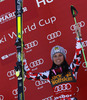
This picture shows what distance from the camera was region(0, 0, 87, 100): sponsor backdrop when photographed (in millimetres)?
2553

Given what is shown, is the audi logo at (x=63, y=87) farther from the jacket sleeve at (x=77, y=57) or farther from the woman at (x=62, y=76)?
the jacket sleeve at (x=77, y=57)

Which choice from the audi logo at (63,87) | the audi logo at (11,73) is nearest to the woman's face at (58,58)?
the audi logo at (63,87)

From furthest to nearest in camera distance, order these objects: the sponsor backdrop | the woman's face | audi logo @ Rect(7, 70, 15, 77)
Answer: audi logo @ Rect(7, 70, 15, 77)
the sponsor backdrop
the woman's face

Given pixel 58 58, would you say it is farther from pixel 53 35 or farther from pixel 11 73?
pixel 11 73

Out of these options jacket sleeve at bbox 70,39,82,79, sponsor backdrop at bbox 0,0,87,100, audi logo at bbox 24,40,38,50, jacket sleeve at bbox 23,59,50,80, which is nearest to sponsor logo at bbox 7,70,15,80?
sponsor backdrop at bbox 0,0,87,100

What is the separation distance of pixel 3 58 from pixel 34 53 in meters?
0.42

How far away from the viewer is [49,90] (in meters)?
2.60

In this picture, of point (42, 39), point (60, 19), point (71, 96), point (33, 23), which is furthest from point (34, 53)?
point (71, 96)

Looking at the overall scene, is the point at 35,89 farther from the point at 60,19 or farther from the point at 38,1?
the point at 38,1

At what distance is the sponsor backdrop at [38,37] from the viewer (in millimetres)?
2553

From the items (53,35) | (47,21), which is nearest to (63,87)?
(53,35)

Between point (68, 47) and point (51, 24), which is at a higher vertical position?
point (51, 24)

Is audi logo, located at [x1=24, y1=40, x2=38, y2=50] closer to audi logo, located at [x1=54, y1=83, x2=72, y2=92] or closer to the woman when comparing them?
the woman

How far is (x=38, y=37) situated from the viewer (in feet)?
8.64
